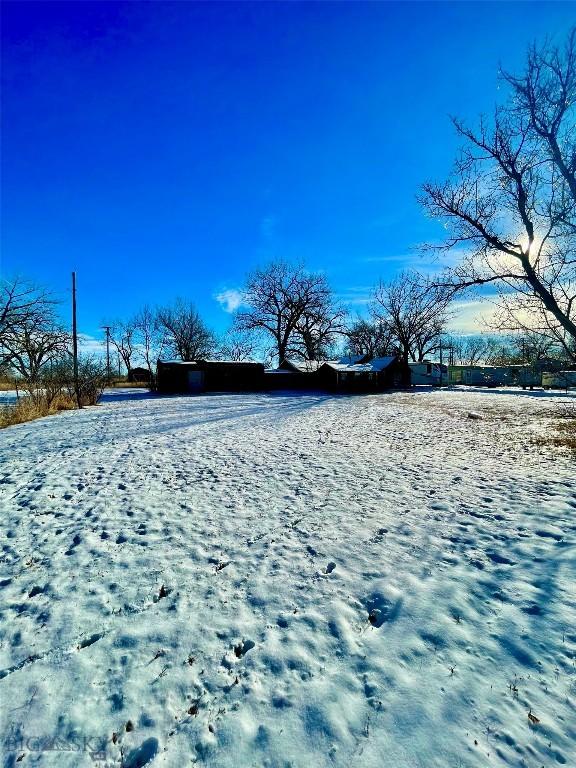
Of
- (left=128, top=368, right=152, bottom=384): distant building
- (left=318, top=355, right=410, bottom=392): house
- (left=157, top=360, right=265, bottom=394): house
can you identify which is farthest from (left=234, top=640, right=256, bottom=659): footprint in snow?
(left=128, top=368, right=152, bottom=384): distant building

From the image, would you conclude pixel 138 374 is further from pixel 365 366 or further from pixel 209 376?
pixel 365 366

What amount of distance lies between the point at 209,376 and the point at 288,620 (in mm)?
31115

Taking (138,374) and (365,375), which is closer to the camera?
(365,375)

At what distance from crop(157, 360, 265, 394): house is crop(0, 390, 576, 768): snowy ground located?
2558 centimetres

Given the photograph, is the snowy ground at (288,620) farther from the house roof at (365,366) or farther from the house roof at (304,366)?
the house roof at (304,366)

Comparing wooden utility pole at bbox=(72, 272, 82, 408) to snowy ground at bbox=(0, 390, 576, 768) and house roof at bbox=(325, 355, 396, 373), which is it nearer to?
snowy ground at bbox=(0, 390, 576, 768)

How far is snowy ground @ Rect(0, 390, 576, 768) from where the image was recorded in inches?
79.5

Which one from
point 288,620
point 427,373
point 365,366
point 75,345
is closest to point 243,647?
point 288,620

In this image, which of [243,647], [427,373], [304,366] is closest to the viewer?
[243,647]

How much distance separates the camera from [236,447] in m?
9.15

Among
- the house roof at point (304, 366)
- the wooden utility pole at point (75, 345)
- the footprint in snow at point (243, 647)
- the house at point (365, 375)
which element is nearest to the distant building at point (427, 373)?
the house at point (365, 375)

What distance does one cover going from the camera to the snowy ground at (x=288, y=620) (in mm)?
2020

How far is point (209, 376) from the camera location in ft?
108

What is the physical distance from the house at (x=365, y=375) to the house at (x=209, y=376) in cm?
688
